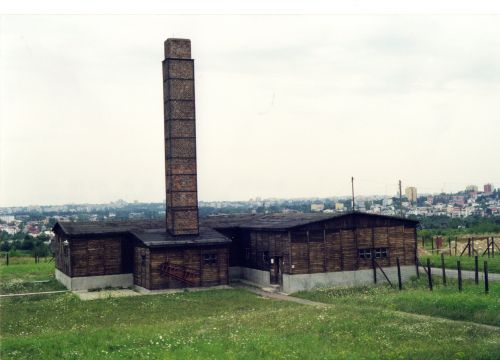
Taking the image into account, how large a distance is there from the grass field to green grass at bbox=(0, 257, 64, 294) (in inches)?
338

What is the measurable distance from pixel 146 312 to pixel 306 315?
8749 mm

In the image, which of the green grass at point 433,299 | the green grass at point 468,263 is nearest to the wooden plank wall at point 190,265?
the green grass at point 433,299

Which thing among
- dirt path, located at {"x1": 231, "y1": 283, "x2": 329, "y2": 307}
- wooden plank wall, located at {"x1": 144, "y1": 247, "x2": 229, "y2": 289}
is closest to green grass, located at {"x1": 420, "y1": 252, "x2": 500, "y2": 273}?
dirt path, located at {"x1": 231, "y1": 283, "x2": 329, "y2": 307}

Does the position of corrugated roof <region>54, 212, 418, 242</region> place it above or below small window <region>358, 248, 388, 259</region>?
above

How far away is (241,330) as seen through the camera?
25.0m

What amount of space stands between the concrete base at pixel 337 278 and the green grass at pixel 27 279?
16.5 m

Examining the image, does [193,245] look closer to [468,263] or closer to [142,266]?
[142,266]

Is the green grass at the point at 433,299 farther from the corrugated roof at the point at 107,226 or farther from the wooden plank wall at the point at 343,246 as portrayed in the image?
the corrugated roof at the point at 107,226

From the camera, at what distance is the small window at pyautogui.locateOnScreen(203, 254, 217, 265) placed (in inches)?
1644

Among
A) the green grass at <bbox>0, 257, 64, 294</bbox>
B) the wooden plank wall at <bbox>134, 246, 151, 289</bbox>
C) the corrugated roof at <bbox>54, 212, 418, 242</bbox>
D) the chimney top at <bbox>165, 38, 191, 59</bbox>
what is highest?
the chimney top at <bbox>165, 38, 191, 59</bbox>

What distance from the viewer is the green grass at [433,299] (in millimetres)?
Result: 26420

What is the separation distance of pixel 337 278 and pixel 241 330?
16.4m

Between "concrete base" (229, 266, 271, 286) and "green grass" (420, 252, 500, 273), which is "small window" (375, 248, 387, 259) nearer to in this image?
"concrete base" (229, 266, 271, 286)

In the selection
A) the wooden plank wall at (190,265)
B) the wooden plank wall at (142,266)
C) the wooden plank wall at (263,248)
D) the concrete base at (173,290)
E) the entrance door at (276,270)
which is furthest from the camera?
the entrance door at (276,270)
